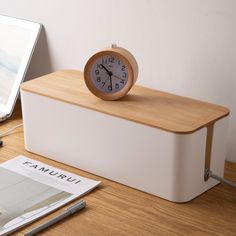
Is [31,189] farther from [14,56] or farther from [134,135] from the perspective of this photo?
[14,56]

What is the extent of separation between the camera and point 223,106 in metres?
A: 1.42

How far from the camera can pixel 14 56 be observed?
174 centimetres

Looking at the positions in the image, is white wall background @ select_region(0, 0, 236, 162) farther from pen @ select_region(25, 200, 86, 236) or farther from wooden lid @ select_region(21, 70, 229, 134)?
pen @ select_region(25, 200, 86, 236)

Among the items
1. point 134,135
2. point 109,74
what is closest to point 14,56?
point 109,74

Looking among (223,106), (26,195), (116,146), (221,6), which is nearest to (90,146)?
(116,146)

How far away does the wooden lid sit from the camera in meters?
1.27

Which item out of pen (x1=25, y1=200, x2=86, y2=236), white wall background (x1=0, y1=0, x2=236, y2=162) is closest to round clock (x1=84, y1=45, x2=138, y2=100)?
white wall background (x1=0, y1=0, x2=236, y2=162)

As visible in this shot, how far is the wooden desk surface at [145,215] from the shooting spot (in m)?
1.19

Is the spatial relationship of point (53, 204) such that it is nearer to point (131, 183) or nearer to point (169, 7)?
point (131, 183)

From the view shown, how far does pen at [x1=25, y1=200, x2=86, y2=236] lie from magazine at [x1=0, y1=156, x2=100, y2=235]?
32mm

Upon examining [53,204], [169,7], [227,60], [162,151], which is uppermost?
[169,7]

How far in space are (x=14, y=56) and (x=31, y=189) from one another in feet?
1.75

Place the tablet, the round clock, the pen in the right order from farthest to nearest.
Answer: the tablet
the round clock
the pen

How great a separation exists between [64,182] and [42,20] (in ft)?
1.84
